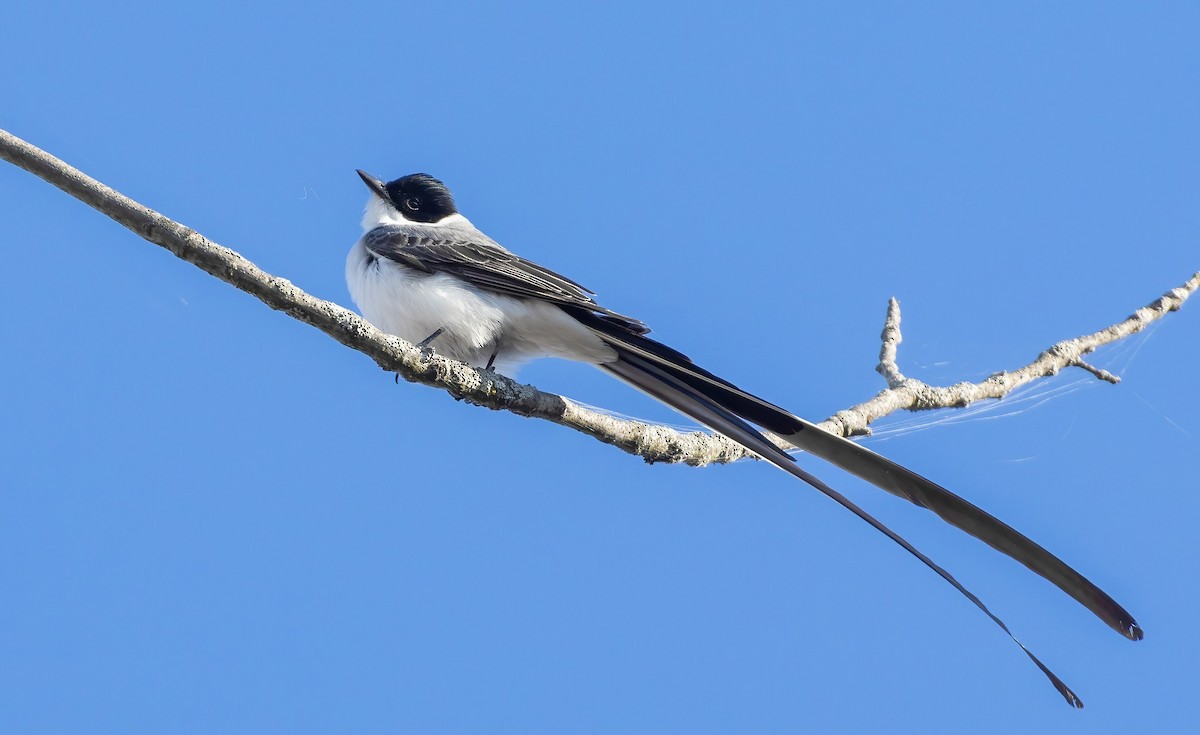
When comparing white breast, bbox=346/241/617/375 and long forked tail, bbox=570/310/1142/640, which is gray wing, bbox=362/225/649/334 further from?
long forked tail, bbox=570/310/1142/640

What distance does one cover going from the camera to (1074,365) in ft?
14.6

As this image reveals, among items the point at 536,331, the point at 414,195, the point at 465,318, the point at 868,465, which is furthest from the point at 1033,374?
the point at 414,195

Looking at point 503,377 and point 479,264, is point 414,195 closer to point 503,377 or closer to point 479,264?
point 479,264

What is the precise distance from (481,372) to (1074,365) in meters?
2.56

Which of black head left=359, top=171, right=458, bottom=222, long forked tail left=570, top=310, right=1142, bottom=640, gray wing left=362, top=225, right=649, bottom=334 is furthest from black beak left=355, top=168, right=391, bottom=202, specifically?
long forked tail left=570, top=310, right=1142, bottom=640

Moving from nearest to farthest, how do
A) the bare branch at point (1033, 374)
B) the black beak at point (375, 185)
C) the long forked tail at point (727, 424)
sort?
1. the long forked tail at point (727, 424)
2. the bare branch at point (1033, 374)
3. the black beak at point (375, 185)

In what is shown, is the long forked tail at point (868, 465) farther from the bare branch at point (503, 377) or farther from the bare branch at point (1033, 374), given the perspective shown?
the bare branch at point (1033, 374)

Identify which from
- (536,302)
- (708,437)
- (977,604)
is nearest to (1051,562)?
(977,604)

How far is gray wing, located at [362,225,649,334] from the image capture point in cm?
454

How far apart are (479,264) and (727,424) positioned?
1.66 m

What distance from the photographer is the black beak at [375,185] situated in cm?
582

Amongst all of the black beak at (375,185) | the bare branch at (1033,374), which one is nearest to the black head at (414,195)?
the black beak at (375,185)

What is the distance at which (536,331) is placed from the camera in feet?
15.3

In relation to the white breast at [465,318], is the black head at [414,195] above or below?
above
